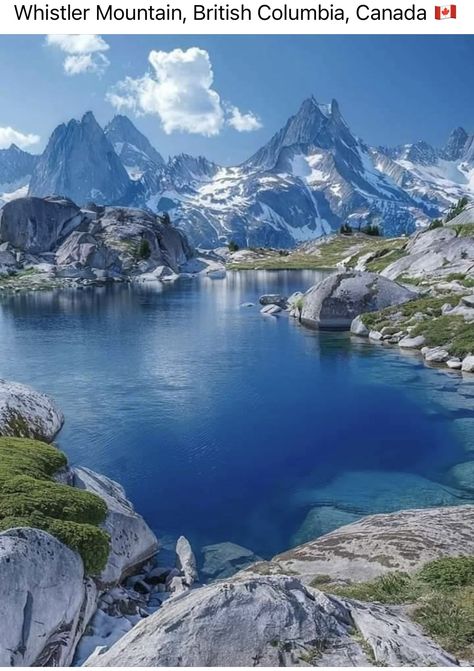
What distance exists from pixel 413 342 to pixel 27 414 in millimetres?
36937

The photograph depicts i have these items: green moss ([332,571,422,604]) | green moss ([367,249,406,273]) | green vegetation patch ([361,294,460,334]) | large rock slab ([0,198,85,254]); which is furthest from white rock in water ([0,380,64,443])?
large rock slab ([0,198,85,254])

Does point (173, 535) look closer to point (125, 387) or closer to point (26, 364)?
point (125, 387)

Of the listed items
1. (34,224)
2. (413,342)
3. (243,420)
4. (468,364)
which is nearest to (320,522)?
(243,420)

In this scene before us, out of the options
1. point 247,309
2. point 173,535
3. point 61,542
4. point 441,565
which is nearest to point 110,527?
point 61,542

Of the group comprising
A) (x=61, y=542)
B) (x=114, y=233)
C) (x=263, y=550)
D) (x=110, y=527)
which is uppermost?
(x=114, y=233)

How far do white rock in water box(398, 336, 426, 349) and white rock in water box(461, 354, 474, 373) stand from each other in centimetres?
794

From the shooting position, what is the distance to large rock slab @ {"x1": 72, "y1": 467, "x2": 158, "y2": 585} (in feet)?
50.6

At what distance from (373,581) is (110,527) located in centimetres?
794

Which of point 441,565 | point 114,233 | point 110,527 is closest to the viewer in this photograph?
point 441,565

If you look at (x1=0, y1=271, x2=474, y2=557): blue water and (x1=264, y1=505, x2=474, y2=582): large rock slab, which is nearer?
(x1=264, y1=505, x2=474, y2=582): large rock slab

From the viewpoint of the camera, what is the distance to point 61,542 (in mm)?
12930

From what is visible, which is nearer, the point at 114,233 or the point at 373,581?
the point at 373,581

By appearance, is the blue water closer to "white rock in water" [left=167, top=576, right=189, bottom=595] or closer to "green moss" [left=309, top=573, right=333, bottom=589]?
"white rock in water" [left=167, top=576, right=189, bottom=595]

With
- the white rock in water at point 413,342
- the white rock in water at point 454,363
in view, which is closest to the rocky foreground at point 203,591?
the white rock in water at point 454,363
